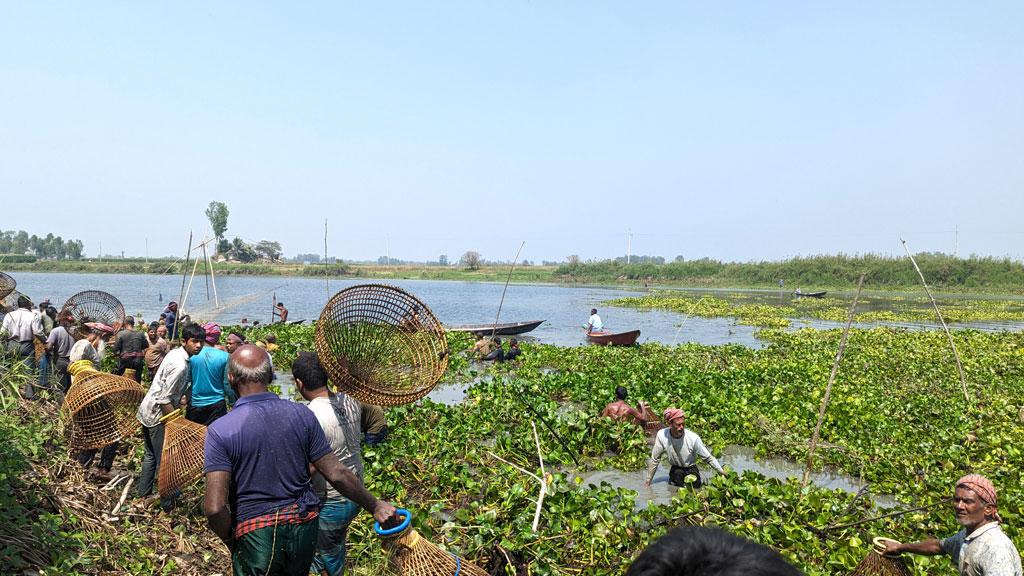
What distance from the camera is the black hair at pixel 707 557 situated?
3.10 ft

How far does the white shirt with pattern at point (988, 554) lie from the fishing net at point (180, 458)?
5067mm

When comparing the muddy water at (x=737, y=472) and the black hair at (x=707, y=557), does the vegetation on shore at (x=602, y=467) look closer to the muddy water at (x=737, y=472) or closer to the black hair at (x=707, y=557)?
the muddy water at (x=737, y=472)

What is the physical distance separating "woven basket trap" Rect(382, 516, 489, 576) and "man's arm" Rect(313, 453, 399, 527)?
0.11m

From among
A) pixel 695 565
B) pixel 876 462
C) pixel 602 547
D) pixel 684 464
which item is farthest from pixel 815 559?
pixel 695 565

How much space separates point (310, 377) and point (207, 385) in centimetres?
239

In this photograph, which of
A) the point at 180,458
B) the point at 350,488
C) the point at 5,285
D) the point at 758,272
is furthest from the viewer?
the point at 758,272

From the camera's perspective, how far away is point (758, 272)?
70.9 metres

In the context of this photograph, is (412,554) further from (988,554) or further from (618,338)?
(618,338)

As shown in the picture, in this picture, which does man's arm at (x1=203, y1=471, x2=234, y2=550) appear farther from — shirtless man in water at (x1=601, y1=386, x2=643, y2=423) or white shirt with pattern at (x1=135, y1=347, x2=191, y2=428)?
shirtless man in water at (x1=601, y1=386, x2=643, y2=423)

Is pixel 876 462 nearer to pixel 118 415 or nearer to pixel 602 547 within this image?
pixel 602 547

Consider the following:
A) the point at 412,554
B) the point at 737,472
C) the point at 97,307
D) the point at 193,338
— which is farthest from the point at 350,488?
the point at 97,307

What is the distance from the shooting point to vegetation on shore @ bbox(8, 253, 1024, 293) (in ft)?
194

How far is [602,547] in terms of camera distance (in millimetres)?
4785

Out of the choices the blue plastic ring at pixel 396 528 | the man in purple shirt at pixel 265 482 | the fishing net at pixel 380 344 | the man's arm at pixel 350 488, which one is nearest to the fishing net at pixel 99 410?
the fishing net at pixel 380 344
